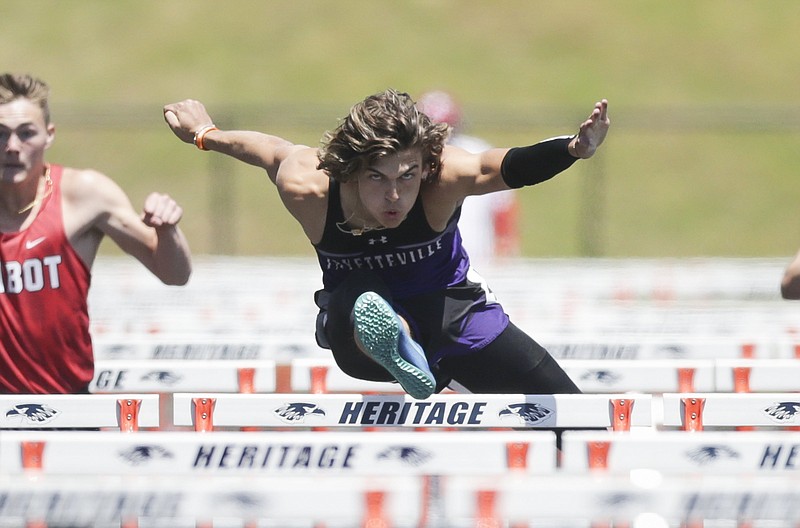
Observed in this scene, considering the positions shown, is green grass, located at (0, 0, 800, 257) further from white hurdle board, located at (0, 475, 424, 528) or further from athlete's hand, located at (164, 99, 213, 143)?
white hurdle board, located at (0, 475, 424, 528)

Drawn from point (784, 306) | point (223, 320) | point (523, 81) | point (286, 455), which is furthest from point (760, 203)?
point (286, 455)

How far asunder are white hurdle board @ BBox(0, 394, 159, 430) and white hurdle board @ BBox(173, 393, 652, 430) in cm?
21

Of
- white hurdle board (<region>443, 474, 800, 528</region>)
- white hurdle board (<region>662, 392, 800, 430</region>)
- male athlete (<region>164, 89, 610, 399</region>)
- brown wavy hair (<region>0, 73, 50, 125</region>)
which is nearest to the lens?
white hurdle board (<region>443, 474, 800, 528</region>)

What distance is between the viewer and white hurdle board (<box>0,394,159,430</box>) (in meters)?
4.18

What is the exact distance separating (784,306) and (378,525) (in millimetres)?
6568

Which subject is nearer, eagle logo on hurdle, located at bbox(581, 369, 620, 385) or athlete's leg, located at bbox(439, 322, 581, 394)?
athlete's leg, located at bbox(439, 322, 581, 394)

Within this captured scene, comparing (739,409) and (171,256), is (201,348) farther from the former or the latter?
(739,409)

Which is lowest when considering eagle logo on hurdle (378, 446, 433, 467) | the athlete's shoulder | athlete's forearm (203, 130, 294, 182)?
eagle logo on hurdle (378, 446, 433, 467)

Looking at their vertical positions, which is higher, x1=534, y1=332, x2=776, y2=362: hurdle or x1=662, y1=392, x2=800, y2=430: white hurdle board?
x1=662, y1=392, x2=800, y2=430: white hurdle board

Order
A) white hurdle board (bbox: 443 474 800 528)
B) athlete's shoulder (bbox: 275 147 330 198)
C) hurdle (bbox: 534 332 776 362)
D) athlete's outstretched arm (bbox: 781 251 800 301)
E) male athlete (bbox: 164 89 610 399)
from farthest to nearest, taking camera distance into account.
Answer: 1. hurdle (bbox: 534 332 776 362)
2. athlete's shoulder (bbox: 275 147 330 198)
3. athlete's outstretched arm (bbox: 781 251 800 301)
4. male athlete (bbox: 164 89 610 399)
5. white hurdle board (bbox: 443 474 800 528)

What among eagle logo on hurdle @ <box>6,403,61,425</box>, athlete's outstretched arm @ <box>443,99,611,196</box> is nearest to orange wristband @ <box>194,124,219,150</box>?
athlete's outstretched arm @ <box>443,99,611,196</box>

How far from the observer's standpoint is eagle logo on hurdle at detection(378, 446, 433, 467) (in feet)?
11.3

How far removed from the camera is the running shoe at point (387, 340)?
414 cm

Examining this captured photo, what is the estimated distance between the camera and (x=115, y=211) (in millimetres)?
4777
